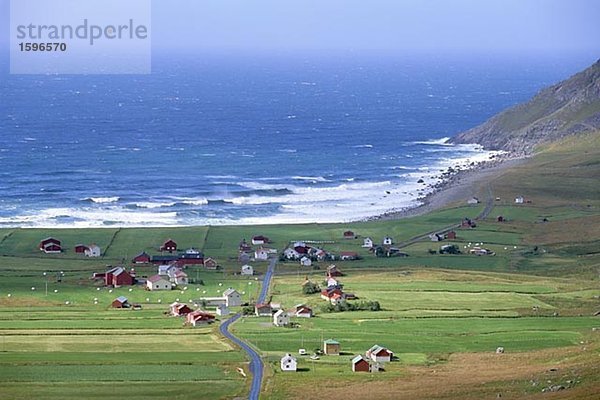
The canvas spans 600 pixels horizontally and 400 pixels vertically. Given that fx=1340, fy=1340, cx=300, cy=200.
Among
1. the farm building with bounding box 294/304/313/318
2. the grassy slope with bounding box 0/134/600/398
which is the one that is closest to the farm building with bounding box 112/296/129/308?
the grassy slope with bounding box 0/134/600/398

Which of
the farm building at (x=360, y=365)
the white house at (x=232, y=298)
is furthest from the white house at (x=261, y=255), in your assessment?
the farm building at (x=360, y=365)

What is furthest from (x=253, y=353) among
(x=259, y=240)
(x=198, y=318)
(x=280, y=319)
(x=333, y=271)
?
(x=259, y=240)

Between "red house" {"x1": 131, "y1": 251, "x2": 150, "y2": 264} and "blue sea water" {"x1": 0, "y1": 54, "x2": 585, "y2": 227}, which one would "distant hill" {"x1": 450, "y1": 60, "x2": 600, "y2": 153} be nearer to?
"blue sea water" {"x1": 0, "y1": 54, "x2": 585, "y2": 227}

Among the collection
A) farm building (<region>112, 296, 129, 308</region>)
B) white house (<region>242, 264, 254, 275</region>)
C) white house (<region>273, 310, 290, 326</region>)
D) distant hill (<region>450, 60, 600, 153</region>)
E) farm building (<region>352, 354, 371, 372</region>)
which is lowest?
farm building (<region>352, 354, 371, 372</region>)

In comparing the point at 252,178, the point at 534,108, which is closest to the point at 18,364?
the point at 252,178

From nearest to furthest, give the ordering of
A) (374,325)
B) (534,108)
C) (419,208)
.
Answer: (374,325) < (419,208) < (534,108)

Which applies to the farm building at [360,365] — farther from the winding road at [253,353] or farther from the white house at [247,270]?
the white house at [247,270]

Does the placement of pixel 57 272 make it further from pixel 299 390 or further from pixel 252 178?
pixel 252 178

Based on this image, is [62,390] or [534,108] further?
[534,108]
